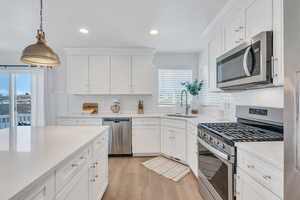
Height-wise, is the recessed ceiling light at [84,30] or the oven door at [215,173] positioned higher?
the recessed ceiling light at [84,30]

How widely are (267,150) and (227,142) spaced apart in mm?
326

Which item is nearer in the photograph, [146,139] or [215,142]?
[215,142]

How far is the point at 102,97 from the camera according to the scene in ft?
14.3

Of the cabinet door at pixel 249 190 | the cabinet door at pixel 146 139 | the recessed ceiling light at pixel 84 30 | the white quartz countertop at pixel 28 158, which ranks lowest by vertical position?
the cabinet door at pixel 146 139

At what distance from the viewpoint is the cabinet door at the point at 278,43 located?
128 cm

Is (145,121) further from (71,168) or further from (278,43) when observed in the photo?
(278,43)

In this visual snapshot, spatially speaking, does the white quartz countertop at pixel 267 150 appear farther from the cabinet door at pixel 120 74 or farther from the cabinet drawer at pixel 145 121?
the cabinet door at pixel 120 74

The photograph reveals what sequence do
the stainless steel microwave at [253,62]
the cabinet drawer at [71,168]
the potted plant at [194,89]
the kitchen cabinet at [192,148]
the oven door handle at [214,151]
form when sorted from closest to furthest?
the cabinet drawer at [71,168]
the stainless steel microwave at [253,62]
the oven door handle at [214,151]
the kitchen cabinet at [192,148]
the potted plant at [194,89]

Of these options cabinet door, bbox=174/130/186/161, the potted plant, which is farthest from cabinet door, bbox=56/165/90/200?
the potted plant

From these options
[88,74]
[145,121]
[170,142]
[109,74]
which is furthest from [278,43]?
[88,74]

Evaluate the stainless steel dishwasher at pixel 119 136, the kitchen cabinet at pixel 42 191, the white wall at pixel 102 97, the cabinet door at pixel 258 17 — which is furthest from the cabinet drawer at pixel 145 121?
the kitchen cabinet at pixel 42 191

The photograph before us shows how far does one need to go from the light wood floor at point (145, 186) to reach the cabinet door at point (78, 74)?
1899mm

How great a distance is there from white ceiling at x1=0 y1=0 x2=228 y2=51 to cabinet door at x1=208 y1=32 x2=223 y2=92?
12.7 inches

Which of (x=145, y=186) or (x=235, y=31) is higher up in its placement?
(x=235, y=31)
